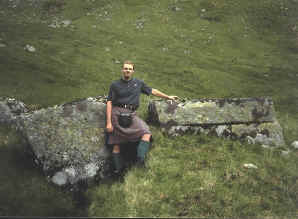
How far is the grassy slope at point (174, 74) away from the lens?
8.20m

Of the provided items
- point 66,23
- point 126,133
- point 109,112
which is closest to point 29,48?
point 66,23

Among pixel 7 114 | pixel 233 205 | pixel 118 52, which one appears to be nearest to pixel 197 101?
pixel 233 205

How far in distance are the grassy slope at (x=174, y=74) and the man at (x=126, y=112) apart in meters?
0.72

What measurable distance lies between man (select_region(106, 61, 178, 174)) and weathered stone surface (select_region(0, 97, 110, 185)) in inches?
17.4

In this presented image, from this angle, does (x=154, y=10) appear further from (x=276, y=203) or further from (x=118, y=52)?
(x=276, y=203)

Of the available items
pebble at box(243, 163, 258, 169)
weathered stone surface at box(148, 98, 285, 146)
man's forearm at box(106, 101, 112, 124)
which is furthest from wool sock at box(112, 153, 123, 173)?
pebble at box(243, 163, 258, 169)

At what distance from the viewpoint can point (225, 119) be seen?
37.9ft

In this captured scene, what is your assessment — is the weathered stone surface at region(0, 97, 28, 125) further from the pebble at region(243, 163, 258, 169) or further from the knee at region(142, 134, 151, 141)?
the pebble at region(243, 163, 258, 169)

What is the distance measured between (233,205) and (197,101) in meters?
5.03

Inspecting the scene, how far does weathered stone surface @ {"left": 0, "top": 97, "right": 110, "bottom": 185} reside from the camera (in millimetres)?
8844

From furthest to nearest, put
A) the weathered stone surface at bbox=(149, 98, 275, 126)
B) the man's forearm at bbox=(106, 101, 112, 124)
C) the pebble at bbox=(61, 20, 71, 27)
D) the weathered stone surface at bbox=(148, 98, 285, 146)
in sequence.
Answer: the pebble at bbox=(61, 20, 71, 27) < the weathered stone surface at bbox=(149, 98, 275, 126) < the weathered stone surface at bbox=(148, 98, 285, 146) < the man's forearm at bbox=(106, 101, 112, 124)

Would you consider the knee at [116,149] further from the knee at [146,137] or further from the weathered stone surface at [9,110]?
the weathered stone surface at [9,110]

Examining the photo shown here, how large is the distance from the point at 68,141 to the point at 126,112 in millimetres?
2028

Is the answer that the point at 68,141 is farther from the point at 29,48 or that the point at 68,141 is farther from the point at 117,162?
the point at 29,48
